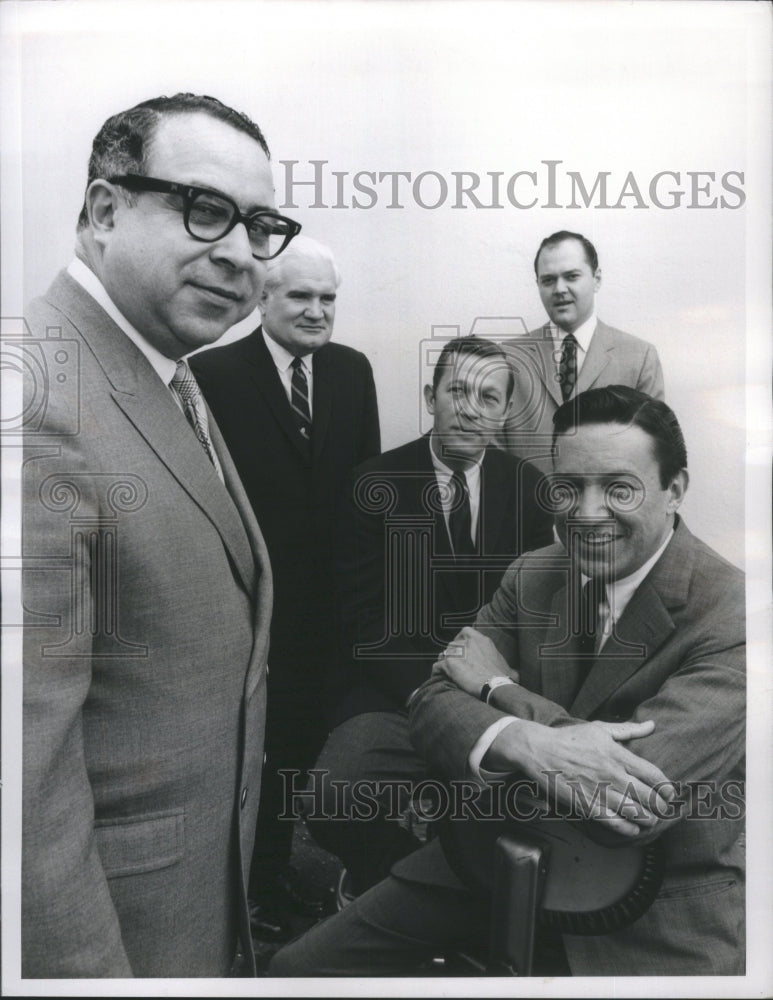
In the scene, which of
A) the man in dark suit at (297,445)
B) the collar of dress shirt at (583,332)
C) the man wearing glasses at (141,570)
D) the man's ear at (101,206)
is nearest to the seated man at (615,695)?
the collar of dress shirt at (583,332)

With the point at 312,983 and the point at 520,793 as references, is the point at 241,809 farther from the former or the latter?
the point at 520,793

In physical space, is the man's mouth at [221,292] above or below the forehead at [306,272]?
below

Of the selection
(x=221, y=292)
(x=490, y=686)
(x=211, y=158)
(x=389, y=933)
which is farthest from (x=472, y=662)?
(x=211, y=158)

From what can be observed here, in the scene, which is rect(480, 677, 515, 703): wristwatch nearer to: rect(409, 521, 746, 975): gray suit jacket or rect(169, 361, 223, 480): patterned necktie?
rect(409, 521, 746, 975): gray suit jacket

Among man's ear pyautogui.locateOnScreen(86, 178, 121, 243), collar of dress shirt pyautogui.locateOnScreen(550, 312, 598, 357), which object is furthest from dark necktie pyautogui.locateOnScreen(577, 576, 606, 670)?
man's ear pyautogui.locateOnScreen(86, 178, 121, 243)

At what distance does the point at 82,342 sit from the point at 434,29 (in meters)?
1.09

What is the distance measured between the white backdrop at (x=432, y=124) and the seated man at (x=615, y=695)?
0.15m

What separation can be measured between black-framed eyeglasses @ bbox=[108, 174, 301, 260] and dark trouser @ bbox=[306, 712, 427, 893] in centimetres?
113

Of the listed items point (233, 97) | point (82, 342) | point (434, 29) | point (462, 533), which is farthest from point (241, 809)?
point (434, 29)

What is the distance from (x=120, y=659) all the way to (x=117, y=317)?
2.51 feet

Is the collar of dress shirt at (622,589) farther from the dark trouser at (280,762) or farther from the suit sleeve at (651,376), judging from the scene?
the dark trouser at (280,762)

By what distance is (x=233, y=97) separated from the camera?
2.32 m

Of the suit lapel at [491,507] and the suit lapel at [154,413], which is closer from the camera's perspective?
the suit lapel at [154,413]

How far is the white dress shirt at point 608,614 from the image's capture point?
7.64ft
